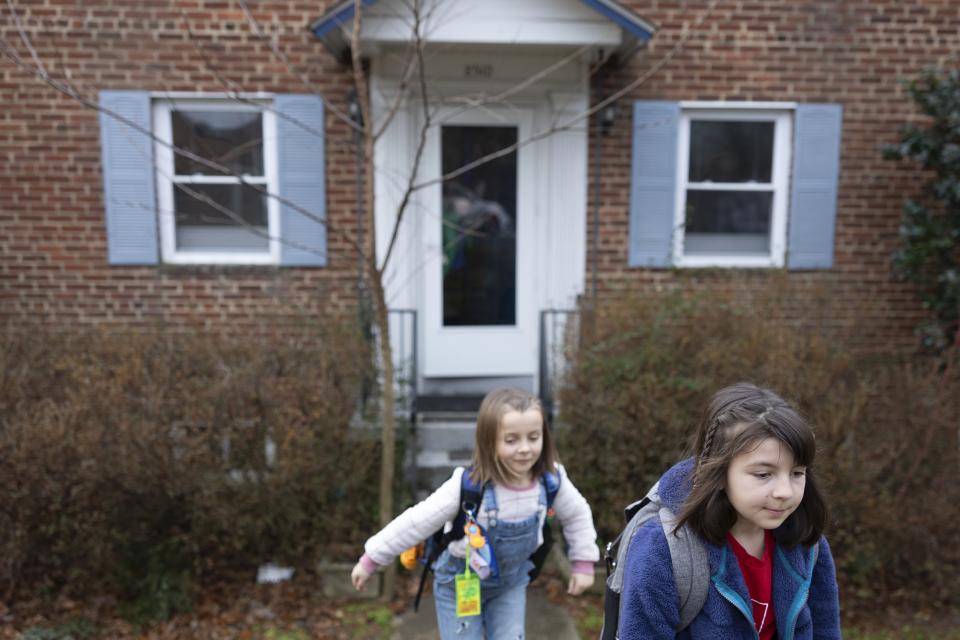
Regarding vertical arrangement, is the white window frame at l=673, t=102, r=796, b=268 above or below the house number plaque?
below

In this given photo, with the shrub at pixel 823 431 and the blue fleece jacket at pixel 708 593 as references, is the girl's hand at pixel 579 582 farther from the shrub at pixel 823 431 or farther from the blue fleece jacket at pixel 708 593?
the shrub at pixel 823 431

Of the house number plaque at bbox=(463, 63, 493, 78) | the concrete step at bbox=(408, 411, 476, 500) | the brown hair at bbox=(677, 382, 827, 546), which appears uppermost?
the house number plaque at bbox=(463, 63, 493, 78)

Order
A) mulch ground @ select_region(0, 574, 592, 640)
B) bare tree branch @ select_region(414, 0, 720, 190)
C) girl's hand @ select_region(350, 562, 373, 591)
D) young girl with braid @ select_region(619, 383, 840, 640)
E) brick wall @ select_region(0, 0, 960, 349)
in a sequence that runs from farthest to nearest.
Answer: brick wall @ select_region(0, 0, 960, 349)
mulch ground @ select_region(0, 574, 592, 640)
bare tree branch @ select_region(414, 0, 720, 190)
girl's hand @ select_region(350, 562, 373, 591)
young girl with braid @ select_region(619, 383, 840, 640)

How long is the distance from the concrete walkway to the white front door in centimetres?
248

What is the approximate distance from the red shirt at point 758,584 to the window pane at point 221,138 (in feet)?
17.2

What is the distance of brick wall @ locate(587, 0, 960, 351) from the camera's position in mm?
5926

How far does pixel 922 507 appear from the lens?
12.7 feet

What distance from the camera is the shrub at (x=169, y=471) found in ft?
12.1

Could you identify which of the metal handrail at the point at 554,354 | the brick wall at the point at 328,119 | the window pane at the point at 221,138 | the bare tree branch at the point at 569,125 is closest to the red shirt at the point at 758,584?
the bare tree branch at the point at 569,125

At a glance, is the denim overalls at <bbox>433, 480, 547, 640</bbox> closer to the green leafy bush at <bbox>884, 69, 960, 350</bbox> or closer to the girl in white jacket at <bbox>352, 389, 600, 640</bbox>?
the girl in white jacket at <bbox>352, 389, 600, 640</bbox>

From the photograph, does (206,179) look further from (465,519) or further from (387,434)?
(465,519)

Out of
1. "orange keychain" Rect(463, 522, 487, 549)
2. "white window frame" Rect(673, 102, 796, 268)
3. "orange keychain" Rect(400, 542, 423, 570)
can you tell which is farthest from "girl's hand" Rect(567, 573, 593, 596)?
"white window frame" Rect(673, 102, 796, 268)

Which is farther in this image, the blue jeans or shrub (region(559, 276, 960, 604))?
shrub (region(559, 276, 960, 604))

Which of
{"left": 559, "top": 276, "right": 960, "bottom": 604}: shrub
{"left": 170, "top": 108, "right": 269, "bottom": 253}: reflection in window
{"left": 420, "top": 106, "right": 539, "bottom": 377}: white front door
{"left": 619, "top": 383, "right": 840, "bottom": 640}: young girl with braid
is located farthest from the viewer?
{"left": 420, "top": 106, "right": 539, "bottom": 377}: white front door
